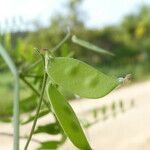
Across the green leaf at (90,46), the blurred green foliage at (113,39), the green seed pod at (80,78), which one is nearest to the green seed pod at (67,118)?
the green seed pod at (80,78)

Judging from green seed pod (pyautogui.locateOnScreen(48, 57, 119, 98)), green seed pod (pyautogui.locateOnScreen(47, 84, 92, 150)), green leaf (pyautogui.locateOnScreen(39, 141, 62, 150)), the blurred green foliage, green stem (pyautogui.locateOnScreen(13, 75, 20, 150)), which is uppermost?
the blurred green foliage

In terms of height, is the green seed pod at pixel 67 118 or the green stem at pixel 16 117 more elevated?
the green stem at pixel 16 117

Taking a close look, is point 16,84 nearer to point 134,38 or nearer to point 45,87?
point 45,87

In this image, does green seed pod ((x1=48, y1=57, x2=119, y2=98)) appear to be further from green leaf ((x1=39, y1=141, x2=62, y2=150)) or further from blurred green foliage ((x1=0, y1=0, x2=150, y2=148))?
blurred green foliage ((x1=0, y1=0, x2=150, y2=148))

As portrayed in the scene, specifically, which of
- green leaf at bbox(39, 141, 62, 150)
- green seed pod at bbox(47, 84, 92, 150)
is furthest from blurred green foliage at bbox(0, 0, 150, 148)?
green seed pod at bbox(47, 84, 92, 150)

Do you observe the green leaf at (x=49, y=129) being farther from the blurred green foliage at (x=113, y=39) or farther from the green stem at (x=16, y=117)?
the blurred green foliage at (x=113, y=39)

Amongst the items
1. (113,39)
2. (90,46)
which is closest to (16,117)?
(90,46)

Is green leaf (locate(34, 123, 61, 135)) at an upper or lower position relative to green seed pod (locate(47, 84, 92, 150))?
upper
